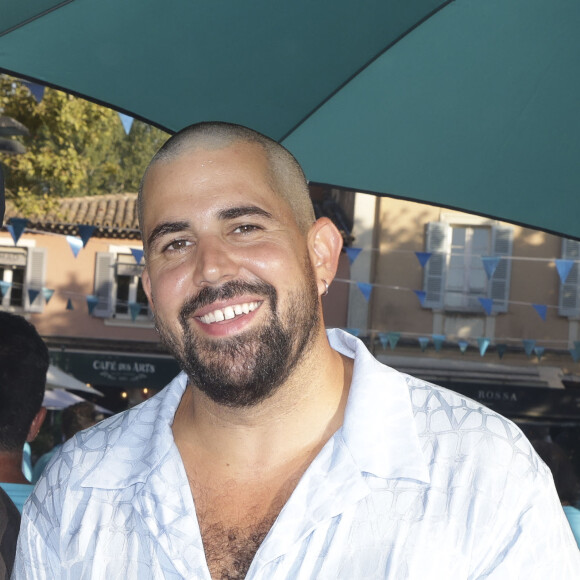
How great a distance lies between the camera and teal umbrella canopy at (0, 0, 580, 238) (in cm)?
245

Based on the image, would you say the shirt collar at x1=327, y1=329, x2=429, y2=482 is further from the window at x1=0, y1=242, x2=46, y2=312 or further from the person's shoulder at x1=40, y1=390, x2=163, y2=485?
the window at x1=0, y1=242, x2=46, y2=312

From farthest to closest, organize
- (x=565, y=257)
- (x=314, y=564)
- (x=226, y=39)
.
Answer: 1. (x=565, y=257)
2. (x=226, y=39)
3. (x=314, y=564)

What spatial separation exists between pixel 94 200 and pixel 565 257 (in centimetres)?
1220

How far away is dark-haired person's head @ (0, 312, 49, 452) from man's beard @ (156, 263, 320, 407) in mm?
1361

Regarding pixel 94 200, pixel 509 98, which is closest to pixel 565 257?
pixel 94 200

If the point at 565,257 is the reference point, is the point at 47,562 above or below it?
below

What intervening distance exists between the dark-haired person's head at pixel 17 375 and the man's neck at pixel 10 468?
0.07 feet

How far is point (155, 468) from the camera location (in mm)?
2189

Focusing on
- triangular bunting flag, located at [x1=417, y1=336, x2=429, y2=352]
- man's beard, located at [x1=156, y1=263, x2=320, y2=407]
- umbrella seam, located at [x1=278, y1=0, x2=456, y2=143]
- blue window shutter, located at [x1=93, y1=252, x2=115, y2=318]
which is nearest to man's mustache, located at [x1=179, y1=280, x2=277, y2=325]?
man's beard, located at [x1=156, y1=263, x2=320, y2=407]

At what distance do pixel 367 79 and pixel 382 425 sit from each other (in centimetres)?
115

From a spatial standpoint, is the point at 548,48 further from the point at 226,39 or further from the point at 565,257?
the point at 565,257

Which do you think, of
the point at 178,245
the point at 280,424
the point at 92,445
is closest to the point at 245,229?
the point at 178,245

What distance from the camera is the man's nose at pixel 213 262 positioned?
2.15m

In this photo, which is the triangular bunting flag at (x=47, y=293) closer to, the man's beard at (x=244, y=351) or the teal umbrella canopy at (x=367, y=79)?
the teal umbrella canopy at (x=367, y=79)
